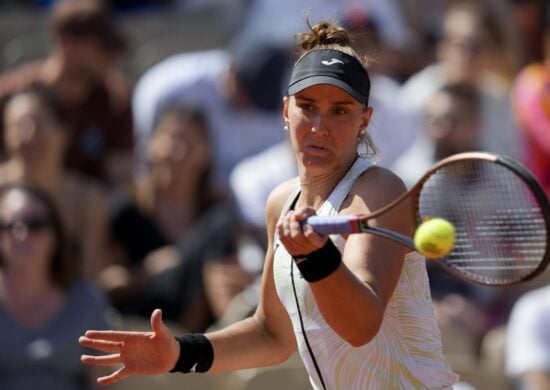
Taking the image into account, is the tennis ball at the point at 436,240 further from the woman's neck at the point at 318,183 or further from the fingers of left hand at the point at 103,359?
the fingers of left hand at the point at 103,359

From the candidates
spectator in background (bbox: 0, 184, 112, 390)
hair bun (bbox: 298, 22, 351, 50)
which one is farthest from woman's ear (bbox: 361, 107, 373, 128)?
spectator in background (bbox: 0, 184, 112, 390)

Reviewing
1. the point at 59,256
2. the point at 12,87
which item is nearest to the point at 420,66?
the point at 12,87

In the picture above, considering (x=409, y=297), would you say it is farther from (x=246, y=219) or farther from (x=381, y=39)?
(x=381, y=39)

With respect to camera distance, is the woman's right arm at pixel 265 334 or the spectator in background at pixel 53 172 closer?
the woman's right arm at pixel 265 334

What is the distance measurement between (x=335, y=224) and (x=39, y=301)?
3.30 meters

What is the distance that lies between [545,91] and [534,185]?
4.70 metres

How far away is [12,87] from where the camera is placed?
7406 mm

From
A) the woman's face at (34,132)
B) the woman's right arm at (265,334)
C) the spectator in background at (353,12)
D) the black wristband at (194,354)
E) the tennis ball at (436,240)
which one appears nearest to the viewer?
the tennis ball at (436,240)

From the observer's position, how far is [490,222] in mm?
4320

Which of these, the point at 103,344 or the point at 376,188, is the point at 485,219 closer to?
the point at 376,188

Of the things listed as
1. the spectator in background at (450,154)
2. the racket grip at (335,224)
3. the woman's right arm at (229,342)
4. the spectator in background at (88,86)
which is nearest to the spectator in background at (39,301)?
the spectator in background at (88,86)

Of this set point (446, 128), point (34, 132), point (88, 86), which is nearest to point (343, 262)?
point (34, 132)

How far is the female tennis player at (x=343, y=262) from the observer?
3.39 m

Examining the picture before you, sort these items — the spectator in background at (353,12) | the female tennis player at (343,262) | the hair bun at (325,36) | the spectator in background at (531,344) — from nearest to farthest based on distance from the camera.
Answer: the female tennis player at (343,262)
the hair bun at (325,36)
the spectator in background at (531,344)
the spectator in background at (353,12)
